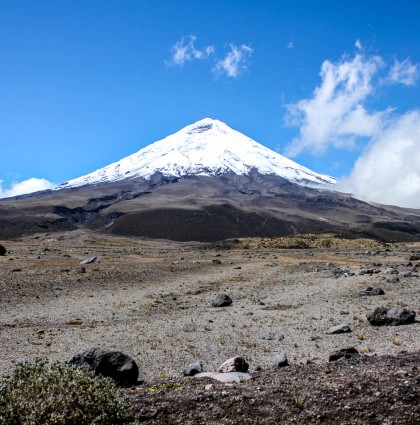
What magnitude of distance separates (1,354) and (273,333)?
31.2 feet

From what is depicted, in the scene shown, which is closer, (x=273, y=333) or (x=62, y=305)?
(x=273, y=333)

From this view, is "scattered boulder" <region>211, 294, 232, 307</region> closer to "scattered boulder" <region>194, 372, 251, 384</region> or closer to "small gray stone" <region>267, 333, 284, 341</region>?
"small gray stone" <region>267, 333, 284, 341</region>

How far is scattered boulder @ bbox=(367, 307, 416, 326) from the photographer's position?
16.9 meters

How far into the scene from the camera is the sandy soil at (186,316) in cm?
1427

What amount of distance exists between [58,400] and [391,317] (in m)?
14.2

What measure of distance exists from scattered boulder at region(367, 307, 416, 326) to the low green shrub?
12815mm

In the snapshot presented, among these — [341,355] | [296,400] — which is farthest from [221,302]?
[296,400]

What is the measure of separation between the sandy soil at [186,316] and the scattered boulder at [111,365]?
1.35m

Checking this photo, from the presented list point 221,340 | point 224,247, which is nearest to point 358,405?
point 221,340

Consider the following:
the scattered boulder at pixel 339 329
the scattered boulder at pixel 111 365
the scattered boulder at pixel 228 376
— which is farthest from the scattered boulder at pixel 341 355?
the scattered boulder at pixel 111 365

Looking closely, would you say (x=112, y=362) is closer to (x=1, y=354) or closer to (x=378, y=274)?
(x=1, y=354)

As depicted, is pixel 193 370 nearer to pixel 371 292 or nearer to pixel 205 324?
pixel 205 324

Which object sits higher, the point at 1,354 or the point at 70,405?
the point at 70,405

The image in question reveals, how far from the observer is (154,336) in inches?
661
